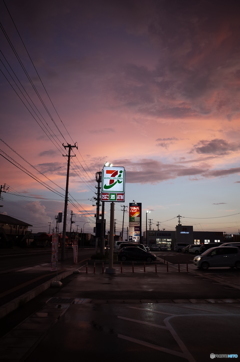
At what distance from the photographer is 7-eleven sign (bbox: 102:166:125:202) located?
23.1m

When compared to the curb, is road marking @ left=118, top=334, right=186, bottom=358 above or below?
below

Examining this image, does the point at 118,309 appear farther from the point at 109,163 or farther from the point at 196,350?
the point at 109,163

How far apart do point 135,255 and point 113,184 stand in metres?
12.6

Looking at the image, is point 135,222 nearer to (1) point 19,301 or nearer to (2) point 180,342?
(1) point 19,301

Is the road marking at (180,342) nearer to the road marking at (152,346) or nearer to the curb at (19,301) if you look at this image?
the road marking at (152,346)

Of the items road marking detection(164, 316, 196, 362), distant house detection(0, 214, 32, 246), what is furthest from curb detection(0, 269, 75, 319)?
distant house detection(0, 214, 32, 246)

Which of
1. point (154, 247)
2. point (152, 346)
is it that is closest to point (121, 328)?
point (152, 346)

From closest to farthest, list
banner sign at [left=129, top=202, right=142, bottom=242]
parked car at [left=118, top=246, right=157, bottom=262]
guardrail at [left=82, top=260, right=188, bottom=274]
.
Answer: guardrail at [left=82, top=260, right=188, bottom=274] → parked car at [left=118, top=246, right=157, bottom=262] → banner sign at [left=129, top=202, right=142, bottom=242]

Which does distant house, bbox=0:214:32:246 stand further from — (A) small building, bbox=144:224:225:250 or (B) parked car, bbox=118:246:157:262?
(B) parked car, bbox=118:246:157:262

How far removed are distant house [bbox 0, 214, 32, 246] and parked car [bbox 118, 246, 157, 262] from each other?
3662 cm

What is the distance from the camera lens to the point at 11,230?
256 ft

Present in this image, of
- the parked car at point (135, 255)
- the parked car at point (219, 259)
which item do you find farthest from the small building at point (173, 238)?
the parked car at point (219, 259)

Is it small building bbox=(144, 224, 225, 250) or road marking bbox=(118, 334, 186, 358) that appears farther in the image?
small building bbox=(144, 224, 225, 250)

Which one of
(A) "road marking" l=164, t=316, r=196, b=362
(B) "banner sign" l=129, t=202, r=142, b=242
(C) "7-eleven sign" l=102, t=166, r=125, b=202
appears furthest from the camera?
(B) "banner sign" l=129, t=202, r=142, b=242
